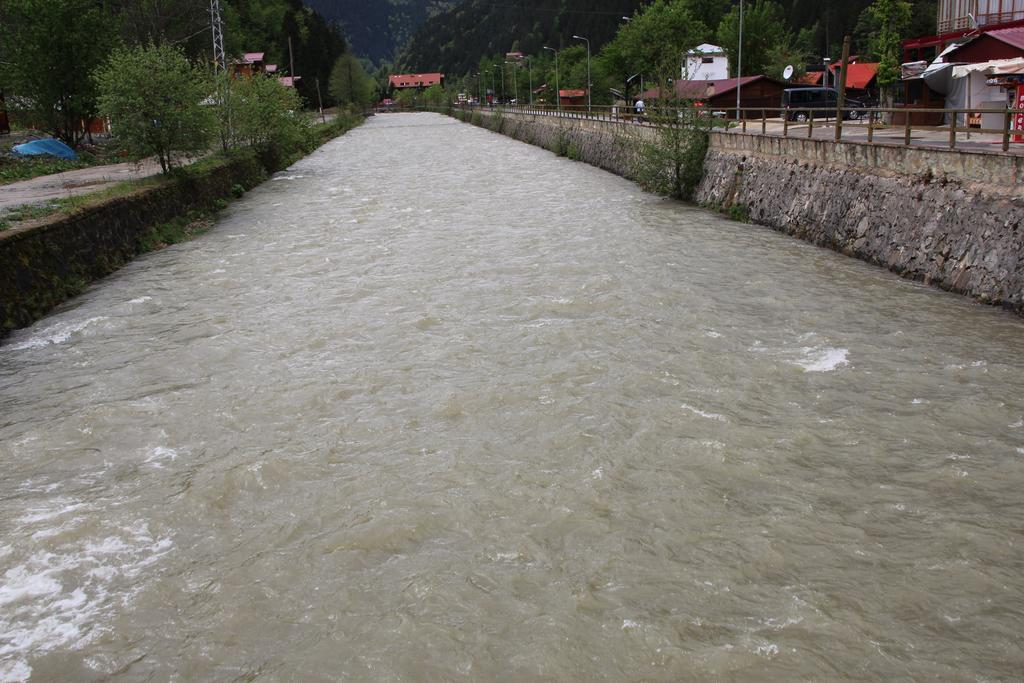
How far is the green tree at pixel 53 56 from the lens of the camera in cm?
3400

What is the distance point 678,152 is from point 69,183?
17879 millimetres

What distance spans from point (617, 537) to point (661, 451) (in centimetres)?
173

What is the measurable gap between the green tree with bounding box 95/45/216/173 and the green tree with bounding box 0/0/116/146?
34.1 feet

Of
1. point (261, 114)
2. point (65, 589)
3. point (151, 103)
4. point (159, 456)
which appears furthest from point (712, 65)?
point (65, 589)

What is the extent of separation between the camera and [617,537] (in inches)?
288

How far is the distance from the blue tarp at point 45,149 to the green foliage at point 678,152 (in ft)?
71.0

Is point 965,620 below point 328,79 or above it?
below

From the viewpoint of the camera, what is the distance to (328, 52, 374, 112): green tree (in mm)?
121375

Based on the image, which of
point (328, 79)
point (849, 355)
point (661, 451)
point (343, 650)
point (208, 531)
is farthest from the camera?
point (328, 79)

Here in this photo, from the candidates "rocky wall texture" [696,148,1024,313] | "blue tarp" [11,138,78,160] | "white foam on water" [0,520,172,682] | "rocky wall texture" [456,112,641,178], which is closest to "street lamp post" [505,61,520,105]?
"rocky wall texture" [456,112,641,178]

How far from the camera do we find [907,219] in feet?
52.0

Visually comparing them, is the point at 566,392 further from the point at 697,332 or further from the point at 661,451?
the point at 697,332

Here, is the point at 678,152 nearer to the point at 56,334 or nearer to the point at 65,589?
the point at 56,334

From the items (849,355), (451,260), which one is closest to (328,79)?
(451,260)
